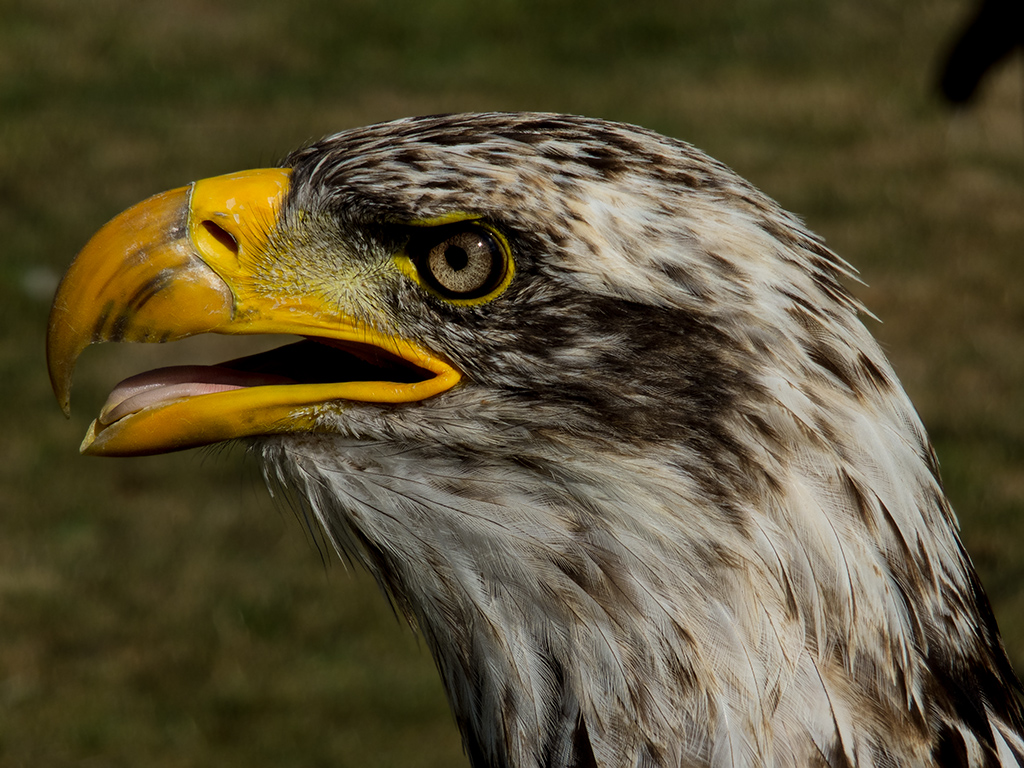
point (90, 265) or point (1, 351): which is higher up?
point (90, 265)

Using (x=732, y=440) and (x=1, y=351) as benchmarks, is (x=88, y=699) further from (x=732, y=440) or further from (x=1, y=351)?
(x=732, y=440)

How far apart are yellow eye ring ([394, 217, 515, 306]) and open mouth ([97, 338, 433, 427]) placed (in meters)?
0.17

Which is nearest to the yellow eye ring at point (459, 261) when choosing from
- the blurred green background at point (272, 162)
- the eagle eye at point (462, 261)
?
the eagle eye at point (462, 261)

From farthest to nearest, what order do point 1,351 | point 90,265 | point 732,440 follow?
point 1,351
point 90,265
point 732,440

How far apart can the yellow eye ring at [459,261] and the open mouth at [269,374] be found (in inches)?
6.7

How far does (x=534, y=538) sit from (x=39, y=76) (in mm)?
11645

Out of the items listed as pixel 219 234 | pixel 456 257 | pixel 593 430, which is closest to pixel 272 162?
pixel 219 234

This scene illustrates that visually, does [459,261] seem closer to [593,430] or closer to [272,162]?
[593,430]

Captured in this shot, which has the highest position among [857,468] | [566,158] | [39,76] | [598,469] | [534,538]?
[566,158]

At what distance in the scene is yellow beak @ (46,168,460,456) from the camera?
230 centimetres

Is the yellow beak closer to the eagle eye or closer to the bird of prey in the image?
the bird of prey

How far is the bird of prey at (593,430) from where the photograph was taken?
2.10 meters

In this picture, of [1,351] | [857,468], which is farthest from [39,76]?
[857,468]

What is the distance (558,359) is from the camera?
223 centimetres
